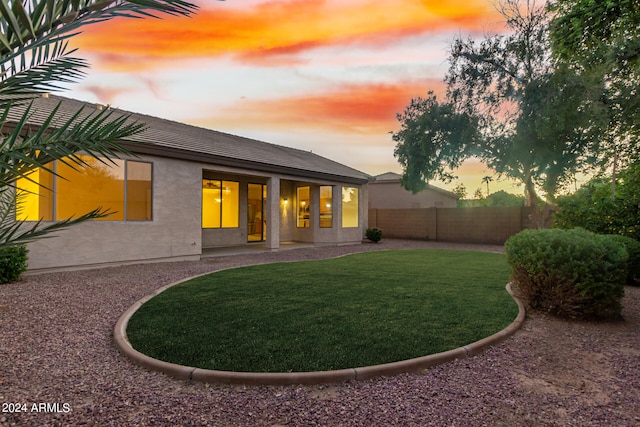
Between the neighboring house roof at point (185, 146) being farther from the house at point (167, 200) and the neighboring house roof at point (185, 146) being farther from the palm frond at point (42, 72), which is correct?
the palm frond at point (42, 72)

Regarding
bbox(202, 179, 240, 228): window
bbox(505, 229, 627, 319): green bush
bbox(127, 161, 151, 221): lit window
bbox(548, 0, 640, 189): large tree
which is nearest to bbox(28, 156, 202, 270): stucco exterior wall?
bbox(127, 161, 151, 221): lit window

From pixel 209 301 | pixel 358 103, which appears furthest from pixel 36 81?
pixel 358 103

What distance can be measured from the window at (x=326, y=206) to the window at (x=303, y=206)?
2.47 ft

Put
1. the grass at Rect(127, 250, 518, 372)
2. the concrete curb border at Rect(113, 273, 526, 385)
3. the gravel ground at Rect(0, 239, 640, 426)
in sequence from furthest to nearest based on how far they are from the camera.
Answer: the grass at Rect(127, 250, 518, 372), the concrete curb border at Rect(113, 273, 526, 385), the gravel ground at Rect(0, 239, 640, 426)

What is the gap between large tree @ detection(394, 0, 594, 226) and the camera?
13783mm

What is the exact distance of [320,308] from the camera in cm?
539

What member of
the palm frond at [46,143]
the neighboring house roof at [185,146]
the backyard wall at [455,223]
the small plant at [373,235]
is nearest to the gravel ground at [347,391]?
the palm frond at [46,143]

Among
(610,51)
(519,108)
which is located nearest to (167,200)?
(610,51)

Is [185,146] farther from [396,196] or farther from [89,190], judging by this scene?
[396,196]

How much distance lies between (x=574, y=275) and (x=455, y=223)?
15.4 meters

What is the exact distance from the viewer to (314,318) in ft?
16.0

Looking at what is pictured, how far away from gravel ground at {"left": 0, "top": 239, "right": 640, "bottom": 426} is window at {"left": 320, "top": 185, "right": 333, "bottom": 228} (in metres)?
12.5

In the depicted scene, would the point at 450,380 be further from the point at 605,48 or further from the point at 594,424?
the point at 605,48

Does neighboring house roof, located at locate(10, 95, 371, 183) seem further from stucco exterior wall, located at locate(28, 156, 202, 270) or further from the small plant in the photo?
the small plant
